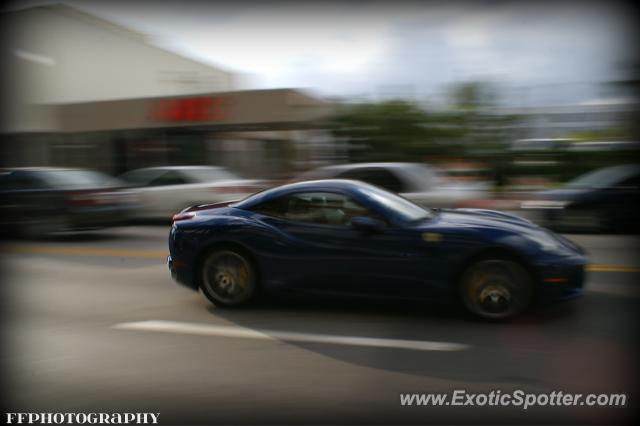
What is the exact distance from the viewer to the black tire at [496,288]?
4270mm

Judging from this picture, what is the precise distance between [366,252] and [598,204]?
6767 mm

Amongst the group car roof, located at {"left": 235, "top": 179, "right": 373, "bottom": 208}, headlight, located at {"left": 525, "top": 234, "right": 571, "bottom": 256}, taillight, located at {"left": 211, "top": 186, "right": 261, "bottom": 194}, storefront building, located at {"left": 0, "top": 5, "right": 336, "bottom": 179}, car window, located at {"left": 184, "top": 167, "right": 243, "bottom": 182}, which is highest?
storefront building, located at {"left": 0, "top": 5, "right": 336, "bottom": 179}

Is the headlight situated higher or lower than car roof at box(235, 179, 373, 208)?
lower

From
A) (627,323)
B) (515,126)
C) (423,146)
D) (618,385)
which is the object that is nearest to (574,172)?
(515,126)

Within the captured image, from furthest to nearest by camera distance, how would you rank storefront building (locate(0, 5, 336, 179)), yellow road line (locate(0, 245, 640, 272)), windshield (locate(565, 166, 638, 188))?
storefront building (locate(0, 5, 336, 179)), windshield (locate(565, 166, 638, 188)), yellow road line (locate(0, 245, 640, 272))

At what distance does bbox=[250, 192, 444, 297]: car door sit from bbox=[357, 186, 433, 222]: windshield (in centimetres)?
19

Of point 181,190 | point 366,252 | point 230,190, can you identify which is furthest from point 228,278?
point 181,190

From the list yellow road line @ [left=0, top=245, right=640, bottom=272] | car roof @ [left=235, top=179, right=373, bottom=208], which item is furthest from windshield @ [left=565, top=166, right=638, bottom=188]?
yellow road line @ [left=0, top=245, right=640, bottom=272]

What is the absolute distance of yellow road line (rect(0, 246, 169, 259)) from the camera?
816 centimetres

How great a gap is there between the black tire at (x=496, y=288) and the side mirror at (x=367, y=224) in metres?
0.85

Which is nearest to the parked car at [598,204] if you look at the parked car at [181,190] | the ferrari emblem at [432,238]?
the ferrari emblem at [432,238]

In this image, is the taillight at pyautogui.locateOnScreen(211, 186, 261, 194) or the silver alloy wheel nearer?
the silver alloy wheel

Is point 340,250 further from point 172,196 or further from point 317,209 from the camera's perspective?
point 172,196

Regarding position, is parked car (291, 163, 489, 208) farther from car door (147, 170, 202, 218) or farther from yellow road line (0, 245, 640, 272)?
car door (147, 170, 202, 218)
